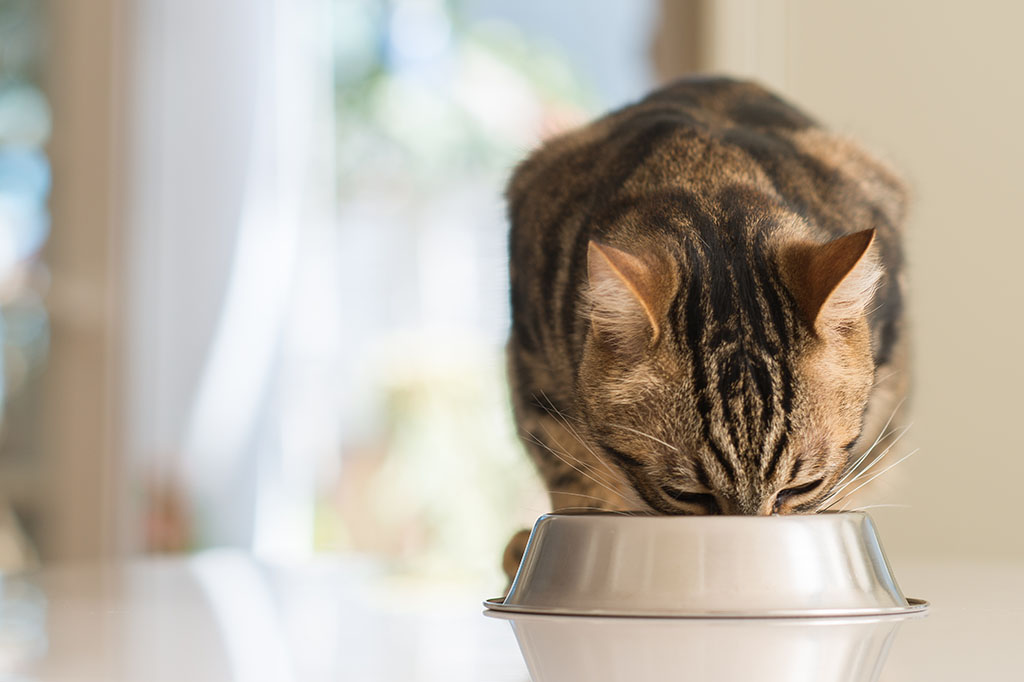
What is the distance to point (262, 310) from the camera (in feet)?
11.0

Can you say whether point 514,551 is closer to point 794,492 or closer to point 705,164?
point 794,492

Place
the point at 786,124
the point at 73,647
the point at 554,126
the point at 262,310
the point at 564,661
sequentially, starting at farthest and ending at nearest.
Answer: the point at 262,310 → the point at 554,126 → the point at 786,124 → the point at 73,647 → the point at 564,661

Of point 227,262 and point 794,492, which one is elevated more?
point 227,262

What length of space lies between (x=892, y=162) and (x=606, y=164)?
444 mm

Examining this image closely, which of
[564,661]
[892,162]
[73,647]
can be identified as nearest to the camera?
[564,661]

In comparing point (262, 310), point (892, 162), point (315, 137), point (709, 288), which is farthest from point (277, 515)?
point (709, 288)

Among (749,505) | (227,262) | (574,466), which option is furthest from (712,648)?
(227,262)

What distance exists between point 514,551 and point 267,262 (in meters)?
2.56

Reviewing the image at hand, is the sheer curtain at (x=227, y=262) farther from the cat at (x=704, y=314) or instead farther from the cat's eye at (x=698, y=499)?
the cat's eye at (x=698, y=499)

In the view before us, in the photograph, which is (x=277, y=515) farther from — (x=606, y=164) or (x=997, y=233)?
(x=606, y=164)

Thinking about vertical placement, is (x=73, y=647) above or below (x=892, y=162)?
below

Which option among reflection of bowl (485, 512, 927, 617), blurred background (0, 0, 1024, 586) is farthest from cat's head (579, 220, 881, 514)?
blurred background (0, 0, 1024, 586)

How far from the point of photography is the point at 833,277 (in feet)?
2.64

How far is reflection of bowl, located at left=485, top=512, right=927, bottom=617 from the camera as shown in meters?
0.51
